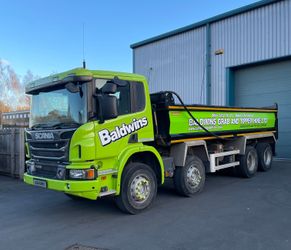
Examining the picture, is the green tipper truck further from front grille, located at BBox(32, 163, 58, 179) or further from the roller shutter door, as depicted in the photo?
the roller shutter door

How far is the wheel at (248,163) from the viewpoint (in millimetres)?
9913

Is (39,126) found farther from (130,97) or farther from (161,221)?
(161,221)

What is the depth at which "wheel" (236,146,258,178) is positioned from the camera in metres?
9.91

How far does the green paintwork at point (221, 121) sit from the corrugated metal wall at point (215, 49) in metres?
4.58

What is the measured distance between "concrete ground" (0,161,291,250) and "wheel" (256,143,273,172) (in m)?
2.31

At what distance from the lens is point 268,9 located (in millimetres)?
14305

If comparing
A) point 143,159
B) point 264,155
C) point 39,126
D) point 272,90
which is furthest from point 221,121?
point 272,90

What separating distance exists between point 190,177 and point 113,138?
2580 mm

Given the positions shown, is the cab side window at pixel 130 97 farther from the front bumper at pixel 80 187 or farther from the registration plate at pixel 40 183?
the registration plate at pixel 40 183

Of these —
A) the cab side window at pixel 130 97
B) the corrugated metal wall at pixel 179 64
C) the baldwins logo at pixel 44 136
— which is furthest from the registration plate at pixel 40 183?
the corrugated metal wall at pixel 179 64

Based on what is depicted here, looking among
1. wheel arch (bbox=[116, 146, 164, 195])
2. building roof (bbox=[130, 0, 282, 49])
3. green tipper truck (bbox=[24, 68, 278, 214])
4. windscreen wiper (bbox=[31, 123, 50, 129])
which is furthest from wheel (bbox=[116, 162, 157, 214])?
building roof (bbox=[130, 0, 282, 49])

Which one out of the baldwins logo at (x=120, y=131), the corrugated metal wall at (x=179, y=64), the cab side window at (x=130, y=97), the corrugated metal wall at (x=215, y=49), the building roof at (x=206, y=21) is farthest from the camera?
the corrugated metal wall at (x=179, y=64)

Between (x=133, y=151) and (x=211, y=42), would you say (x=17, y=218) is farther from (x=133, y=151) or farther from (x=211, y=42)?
(x=211, y=42)

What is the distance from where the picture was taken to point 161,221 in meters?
5.92
